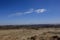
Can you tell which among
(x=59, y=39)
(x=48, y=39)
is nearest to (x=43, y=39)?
(x=48, y=39)

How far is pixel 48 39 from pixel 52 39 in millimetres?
1287

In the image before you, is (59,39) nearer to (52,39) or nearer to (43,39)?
(52,39)

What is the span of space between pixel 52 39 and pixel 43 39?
184cm

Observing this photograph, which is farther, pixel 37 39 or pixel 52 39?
pixel 37 39

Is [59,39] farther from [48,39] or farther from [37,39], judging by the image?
[37,39]

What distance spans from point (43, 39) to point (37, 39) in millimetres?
1316

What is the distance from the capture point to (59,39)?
23.5 metres

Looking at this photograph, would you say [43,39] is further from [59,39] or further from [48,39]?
[59,39]

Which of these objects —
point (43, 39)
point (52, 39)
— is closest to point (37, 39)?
point (43, 39)

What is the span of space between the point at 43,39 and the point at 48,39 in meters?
0.81

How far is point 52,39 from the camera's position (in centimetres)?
2338

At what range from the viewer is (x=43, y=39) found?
81.0ft

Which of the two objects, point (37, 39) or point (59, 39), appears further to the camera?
point (37, 39)

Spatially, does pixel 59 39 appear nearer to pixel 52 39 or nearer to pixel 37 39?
pixel 52 39
